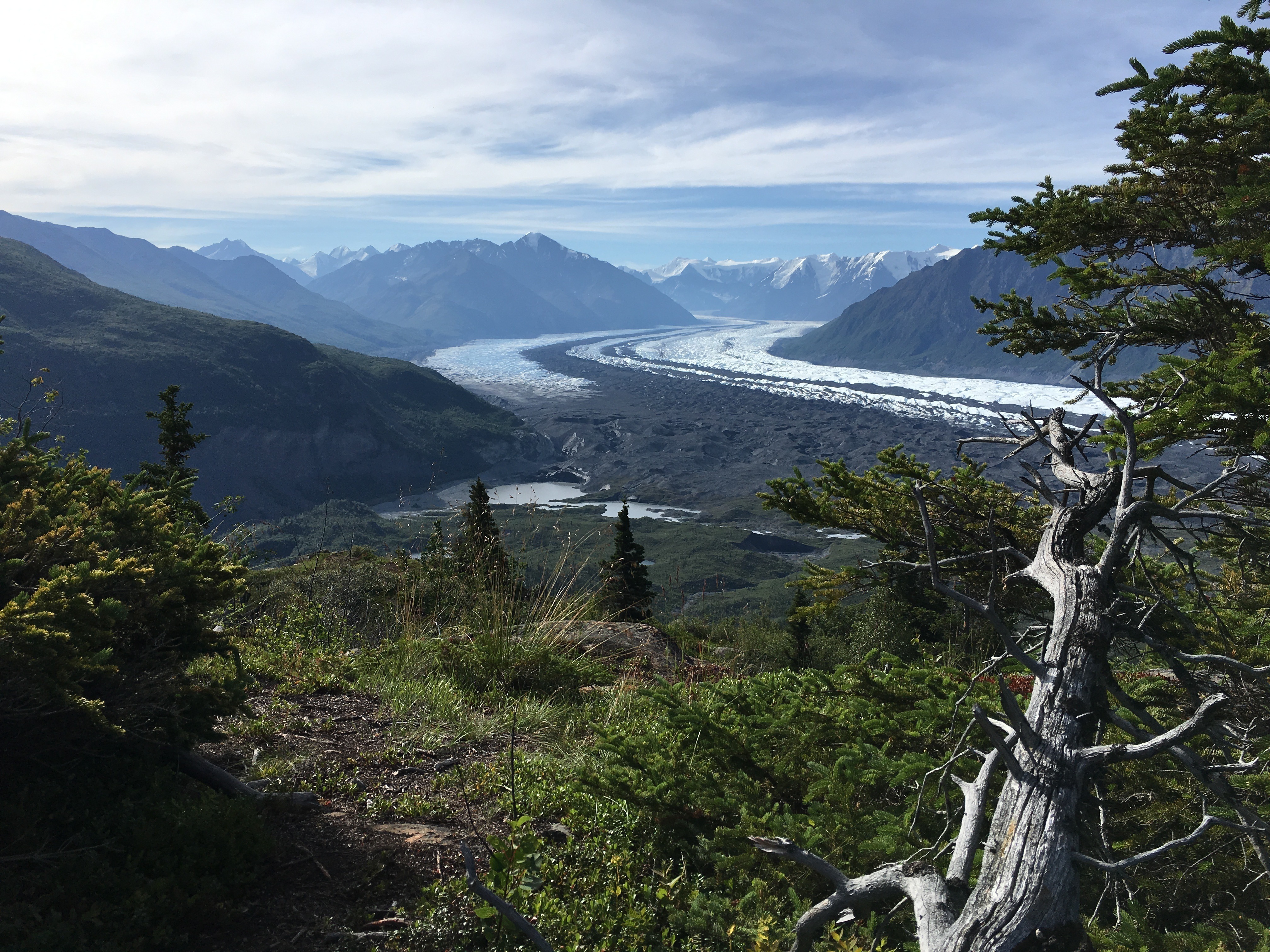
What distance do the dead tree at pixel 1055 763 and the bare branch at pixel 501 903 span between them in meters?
0.82

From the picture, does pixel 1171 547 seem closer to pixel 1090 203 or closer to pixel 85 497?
pixel 1090 203

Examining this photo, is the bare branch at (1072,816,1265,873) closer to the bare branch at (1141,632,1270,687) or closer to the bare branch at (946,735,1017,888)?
the bare branch at (946,735,1017,888)

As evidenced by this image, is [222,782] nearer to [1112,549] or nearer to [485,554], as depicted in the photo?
[1112,549]

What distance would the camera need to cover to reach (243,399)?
157 m

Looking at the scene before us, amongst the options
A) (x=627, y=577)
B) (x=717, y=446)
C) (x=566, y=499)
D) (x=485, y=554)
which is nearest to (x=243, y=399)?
(x=566, y=499)

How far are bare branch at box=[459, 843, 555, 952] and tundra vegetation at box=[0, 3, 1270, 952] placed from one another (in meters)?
0.02

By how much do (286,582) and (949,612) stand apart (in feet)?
32.4

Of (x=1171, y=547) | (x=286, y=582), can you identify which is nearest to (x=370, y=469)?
→ (x=286, y=582)

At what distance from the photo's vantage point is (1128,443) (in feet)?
11.8

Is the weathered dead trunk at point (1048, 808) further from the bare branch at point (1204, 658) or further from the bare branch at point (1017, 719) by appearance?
the bare branch at point (1204, 658)

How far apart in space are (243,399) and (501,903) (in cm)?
17781

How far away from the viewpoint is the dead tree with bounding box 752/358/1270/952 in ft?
7.27

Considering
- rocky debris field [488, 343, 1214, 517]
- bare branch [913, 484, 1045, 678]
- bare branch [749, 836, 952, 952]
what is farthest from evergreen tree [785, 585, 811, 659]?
rocky debris field [488, 343, 1214, 517]

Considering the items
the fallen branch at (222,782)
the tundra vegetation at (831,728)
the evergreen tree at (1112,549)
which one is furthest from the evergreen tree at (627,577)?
the fallen branch at (222,782)
